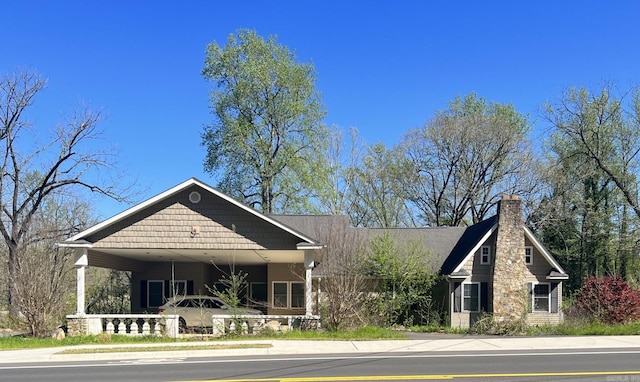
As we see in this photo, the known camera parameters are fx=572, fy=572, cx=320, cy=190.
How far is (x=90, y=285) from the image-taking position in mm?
30688

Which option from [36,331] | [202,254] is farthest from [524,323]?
[36,331]

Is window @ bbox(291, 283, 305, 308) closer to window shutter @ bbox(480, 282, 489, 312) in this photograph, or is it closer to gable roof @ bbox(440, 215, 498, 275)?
gable roof @ bbox(440, 215, 498, 275)

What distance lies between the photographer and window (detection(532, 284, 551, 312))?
1132 inches

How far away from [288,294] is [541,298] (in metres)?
12.7

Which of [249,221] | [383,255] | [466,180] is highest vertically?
[466,180]

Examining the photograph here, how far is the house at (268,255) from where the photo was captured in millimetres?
20828

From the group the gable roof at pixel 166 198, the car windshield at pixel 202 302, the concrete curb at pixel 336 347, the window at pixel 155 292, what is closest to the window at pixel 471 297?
the concrete curb at pixel 336 347

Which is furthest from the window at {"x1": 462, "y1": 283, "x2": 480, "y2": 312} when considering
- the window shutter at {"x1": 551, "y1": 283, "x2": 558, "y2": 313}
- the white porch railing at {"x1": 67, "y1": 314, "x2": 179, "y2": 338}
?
the white porch railing at {"x1": 67, "y1": 314, "x2": 179, "y2": 338}

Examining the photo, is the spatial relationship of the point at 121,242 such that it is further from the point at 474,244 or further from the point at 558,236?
the point at 558,236

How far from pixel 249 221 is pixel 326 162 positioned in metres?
23.8

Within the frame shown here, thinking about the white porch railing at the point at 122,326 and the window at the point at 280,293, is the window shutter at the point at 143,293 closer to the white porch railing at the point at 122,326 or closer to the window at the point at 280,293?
the window at the point at 280,293

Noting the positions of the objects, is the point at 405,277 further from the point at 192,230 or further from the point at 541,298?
the point at 192,230

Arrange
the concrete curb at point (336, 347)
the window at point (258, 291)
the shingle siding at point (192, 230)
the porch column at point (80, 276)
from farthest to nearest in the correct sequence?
the window at point (258, 291) → the shingle siding at point (192, 230) → the porch column at point (80, 276) → the concrete curb at point (336, 347)

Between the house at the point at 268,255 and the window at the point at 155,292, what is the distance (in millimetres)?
52
